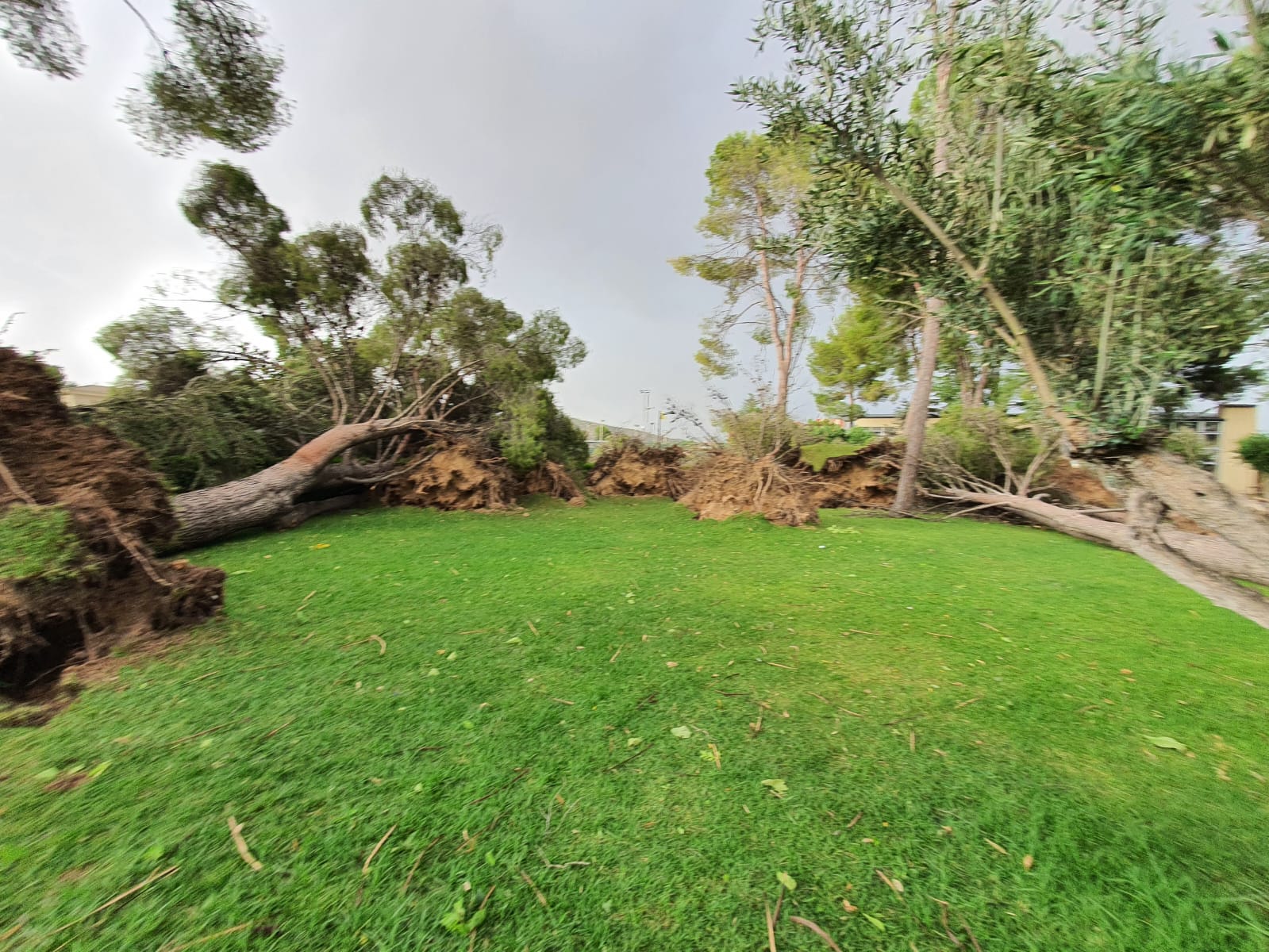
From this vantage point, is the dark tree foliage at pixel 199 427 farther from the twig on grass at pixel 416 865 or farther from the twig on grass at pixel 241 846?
the twig on grass at pixel 416 865

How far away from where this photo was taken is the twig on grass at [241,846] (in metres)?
1.43

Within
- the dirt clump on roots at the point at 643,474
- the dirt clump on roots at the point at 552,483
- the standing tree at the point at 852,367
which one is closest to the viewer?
the dirt clump on roots at the point at 552,483

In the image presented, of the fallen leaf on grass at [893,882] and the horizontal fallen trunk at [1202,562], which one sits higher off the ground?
the horizontal fallen trunk at [1202,562]

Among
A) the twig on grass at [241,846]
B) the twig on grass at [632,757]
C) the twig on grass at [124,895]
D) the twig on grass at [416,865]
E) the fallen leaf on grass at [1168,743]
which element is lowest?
the fallen leaf on grass at [1168,743]

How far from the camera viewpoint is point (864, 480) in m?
11.0

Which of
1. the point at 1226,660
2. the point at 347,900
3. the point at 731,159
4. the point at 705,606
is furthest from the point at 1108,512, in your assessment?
the point at 731,159

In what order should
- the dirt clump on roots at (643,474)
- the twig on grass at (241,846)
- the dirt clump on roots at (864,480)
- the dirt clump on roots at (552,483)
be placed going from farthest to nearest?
1. the dirt clump on roots at (643,474)
2. the dirt clump on roots at (864,480)
3. the dirt clump on roots at (552,483)
4. the twig on grass at (241,846)

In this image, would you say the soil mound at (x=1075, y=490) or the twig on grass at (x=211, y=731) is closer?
the twig on grass at (x=211, y=731)

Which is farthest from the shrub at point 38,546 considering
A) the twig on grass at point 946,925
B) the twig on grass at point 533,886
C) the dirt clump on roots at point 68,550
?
the twig on grass at point 946,925

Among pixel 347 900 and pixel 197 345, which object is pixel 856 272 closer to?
pixel 347 900

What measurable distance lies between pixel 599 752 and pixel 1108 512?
10.7 metres

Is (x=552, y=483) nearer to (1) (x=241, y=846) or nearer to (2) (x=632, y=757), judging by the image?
(2) (x=632, y=757)

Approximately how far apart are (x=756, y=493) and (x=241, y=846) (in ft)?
25.4

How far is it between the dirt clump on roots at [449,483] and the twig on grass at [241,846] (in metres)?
7.49
